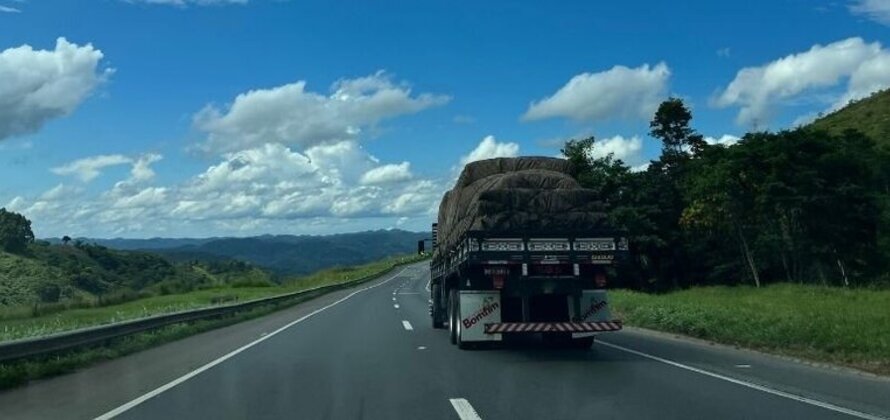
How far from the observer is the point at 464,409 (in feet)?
33.4

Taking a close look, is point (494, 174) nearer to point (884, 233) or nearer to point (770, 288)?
point (770, 288)

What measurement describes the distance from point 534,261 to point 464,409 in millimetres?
6312

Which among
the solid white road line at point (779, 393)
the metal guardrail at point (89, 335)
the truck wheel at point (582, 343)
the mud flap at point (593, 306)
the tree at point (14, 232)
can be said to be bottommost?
the solid white road line at point (779, 393)

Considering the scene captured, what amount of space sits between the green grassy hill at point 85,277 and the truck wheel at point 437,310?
2485 centimetres

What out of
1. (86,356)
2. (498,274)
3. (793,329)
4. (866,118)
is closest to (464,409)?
(498,274)

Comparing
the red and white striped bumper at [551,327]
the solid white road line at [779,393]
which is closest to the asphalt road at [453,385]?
the solid white road line at [779,393]

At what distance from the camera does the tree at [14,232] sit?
2509 inches

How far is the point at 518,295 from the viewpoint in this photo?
16594 millimetres

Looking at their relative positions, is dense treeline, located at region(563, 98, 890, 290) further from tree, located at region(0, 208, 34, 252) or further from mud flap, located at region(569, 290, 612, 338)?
tree, located at region(0, 208, 34, 252)

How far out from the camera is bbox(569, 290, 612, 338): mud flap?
54.9ft

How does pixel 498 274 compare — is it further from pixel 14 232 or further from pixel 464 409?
pixel 14 232

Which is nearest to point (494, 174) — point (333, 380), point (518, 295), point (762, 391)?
point (518, 295)

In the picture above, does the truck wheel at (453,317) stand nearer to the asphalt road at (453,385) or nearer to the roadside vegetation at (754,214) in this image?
the asphalt road at (453,385)

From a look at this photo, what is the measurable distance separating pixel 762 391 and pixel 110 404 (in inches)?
328
